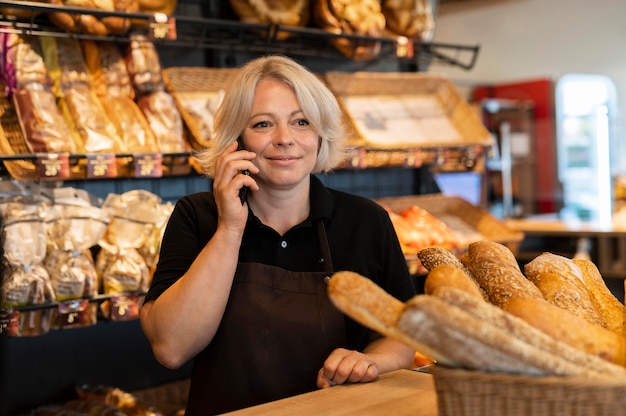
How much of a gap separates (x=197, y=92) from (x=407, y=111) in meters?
1.09

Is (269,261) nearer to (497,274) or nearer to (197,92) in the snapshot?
(497,274)

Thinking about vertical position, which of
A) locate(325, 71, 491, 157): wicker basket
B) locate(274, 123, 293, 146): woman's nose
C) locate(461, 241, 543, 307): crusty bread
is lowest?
locate(461, 241, 543, 307): crusty bread

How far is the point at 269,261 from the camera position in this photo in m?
1.86

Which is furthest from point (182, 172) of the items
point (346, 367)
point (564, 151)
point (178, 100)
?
point (564, 151)

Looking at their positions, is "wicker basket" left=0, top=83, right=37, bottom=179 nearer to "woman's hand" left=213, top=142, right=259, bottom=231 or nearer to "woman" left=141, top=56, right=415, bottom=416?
"woman" left=141, top=56, right=415, bottom=416

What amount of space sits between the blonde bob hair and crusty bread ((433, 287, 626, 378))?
0.93 meters

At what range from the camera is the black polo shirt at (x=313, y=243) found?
1.85 metres

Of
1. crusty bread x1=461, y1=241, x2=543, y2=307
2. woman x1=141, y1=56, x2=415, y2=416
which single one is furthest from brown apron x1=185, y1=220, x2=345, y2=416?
crusty bread x1=461, y1=241, x2=543, y2=307

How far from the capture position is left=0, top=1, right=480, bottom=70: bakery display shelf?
2.51 metres

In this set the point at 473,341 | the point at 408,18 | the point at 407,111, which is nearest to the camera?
the point at 473,341

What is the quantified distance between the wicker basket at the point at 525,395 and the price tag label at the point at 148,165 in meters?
1.66

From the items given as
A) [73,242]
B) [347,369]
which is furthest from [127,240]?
[347,369]

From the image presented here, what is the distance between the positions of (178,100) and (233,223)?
123 cm

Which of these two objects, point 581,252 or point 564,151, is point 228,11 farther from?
point 564,151
